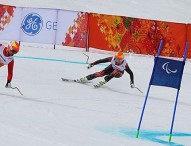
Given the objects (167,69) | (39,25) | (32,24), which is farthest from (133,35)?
(167,69)

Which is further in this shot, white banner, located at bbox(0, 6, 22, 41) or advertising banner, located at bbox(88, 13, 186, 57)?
advertising banner, located at bbox(88, 13, 186, 57)

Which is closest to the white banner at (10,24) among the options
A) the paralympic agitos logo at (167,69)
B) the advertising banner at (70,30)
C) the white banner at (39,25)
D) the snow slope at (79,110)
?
the white banner at (39,25)

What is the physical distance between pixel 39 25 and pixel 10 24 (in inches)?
63.3

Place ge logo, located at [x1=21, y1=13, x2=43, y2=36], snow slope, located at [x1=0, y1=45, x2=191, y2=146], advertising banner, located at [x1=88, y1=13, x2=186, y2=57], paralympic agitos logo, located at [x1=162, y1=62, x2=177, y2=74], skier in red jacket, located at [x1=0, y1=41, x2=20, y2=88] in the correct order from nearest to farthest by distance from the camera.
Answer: snow slope, located at [x1=0, y1=45, x2=191, y2=146]
paralympic agitos logo, located at [x1=162, y1=62, x2=177, y2=74]
skier in red jacket, located at [x1=0, y1=41, x2=20, y2=88]
ge logo, located at [x1=21, y1=13, x2=43, y2=36]
advertising banner, located at [x1=88, y1=13, x2=186, y2=57]

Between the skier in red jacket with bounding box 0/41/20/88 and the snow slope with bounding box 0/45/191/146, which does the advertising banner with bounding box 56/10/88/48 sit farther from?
the skier in red jacket with bounding box 0/41/20/88

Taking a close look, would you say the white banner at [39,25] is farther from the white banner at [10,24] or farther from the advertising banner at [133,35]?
the advertising banner at [133,35]

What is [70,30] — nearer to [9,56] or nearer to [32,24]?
[32,24]

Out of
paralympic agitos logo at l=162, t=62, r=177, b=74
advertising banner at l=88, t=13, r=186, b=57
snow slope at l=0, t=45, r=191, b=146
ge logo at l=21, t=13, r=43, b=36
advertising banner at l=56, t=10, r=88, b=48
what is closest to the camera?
snow slope at l=0, t=45, r=191, b=146

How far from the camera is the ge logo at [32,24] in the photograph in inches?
921

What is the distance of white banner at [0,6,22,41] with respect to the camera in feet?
78.3

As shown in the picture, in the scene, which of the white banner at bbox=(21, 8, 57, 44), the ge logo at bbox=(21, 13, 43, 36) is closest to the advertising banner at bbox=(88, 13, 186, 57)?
the white banner at bbox=(21, 8, 57, 44)

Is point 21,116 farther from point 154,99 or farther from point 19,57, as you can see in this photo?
point 19,57

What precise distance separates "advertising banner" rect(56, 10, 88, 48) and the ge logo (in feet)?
3.02

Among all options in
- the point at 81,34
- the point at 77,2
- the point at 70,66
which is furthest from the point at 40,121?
the point at 77,2
